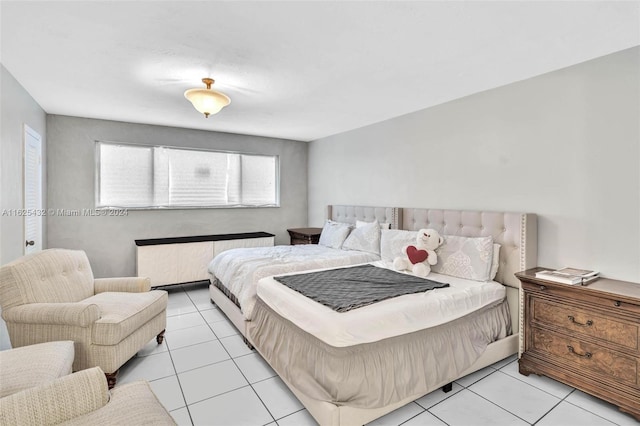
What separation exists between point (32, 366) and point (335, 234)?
340 cm

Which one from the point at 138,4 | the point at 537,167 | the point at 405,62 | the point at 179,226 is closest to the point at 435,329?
the point at 537,167

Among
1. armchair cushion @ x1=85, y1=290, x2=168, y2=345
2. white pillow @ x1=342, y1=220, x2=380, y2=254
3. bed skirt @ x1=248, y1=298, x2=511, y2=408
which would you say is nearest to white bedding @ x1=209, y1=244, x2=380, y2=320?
white pillow @ x1=342, y1=220, x2=380, y2=254

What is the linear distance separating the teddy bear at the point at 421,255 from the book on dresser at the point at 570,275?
33.6 inches

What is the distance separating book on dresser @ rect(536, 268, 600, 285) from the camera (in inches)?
88.6

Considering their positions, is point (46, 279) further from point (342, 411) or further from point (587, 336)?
point (587, 336)

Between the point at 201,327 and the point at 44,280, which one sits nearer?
the point at 44,280

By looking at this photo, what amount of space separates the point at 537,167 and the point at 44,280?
162 inches

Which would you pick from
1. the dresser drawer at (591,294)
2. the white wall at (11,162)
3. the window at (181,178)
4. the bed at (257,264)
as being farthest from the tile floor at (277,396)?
the window at (181,178)

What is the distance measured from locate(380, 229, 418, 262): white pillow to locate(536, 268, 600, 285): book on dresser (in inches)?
46.4

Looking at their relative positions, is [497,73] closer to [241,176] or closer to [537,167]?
[537,167]

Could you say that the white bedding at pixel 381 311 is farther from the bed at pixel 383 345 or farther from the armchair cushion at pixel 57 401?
the armchair cushion at pixel 57 401

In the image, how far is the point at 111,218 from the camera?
4.50m

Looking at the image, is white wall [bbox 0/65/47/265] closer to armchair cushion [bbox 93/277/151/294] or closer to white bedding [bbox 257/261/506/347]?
armchair cushion [bbox 93/277/151/294]

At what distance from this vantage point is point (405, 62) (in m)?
2.48
